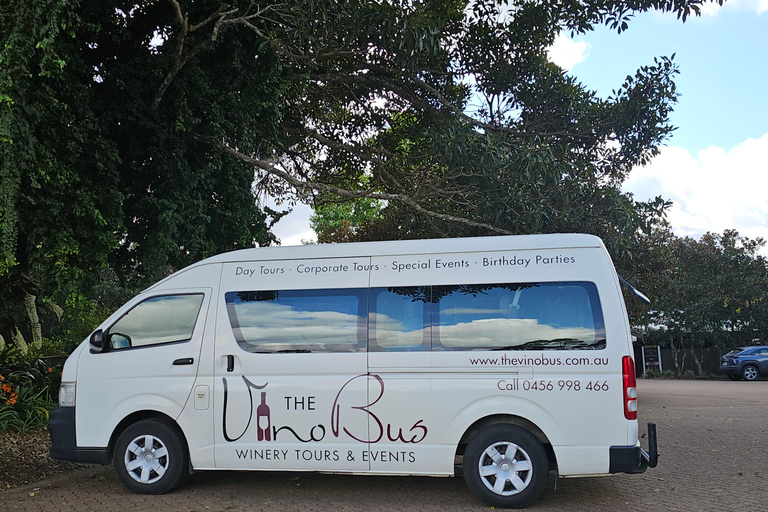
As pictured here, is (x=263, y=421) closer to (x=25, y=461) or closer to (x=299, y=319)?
(x=299, y=319)

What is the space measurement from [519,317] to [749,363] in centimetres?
2485

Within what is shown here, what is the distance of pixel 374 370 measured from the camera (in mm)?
6625

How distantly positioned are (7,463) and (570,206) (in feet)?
35.6

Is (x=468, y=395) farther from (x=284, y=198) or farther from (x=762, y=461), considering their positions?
(x=284, y=198)

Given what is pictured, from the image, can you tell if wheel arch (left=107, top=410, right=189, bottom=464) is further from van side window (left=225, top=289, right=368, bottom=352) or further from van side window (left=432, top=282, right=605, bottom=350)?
van side window (left=432, top=282, right=605, bottom=350)

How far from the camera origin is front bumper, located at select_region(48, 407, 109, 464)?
23.1 ft

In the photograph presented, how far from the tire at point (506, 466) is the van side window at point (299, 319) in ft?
4.81

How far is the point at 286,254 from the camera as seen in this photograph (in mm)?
7141

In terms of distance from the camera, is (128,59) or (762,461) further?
(128,59)

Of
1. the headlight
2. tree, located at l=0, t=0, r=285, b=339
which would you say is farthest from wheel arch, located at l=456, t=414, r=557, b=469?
tree, located at l=0, t=0, r=285, b=339

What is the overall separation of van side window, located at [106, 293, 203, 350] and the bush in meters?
4.04

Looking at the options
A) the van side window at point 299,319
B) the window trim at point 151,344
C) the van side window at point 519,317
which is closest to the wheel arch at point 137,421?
the window trim at point 151,344

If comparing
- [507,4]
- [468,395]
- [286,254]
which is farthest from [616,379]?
[507,4]

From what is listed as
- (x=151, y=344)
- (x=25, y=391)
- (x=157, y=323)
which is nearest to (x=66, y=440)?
(x=151, y=344)
